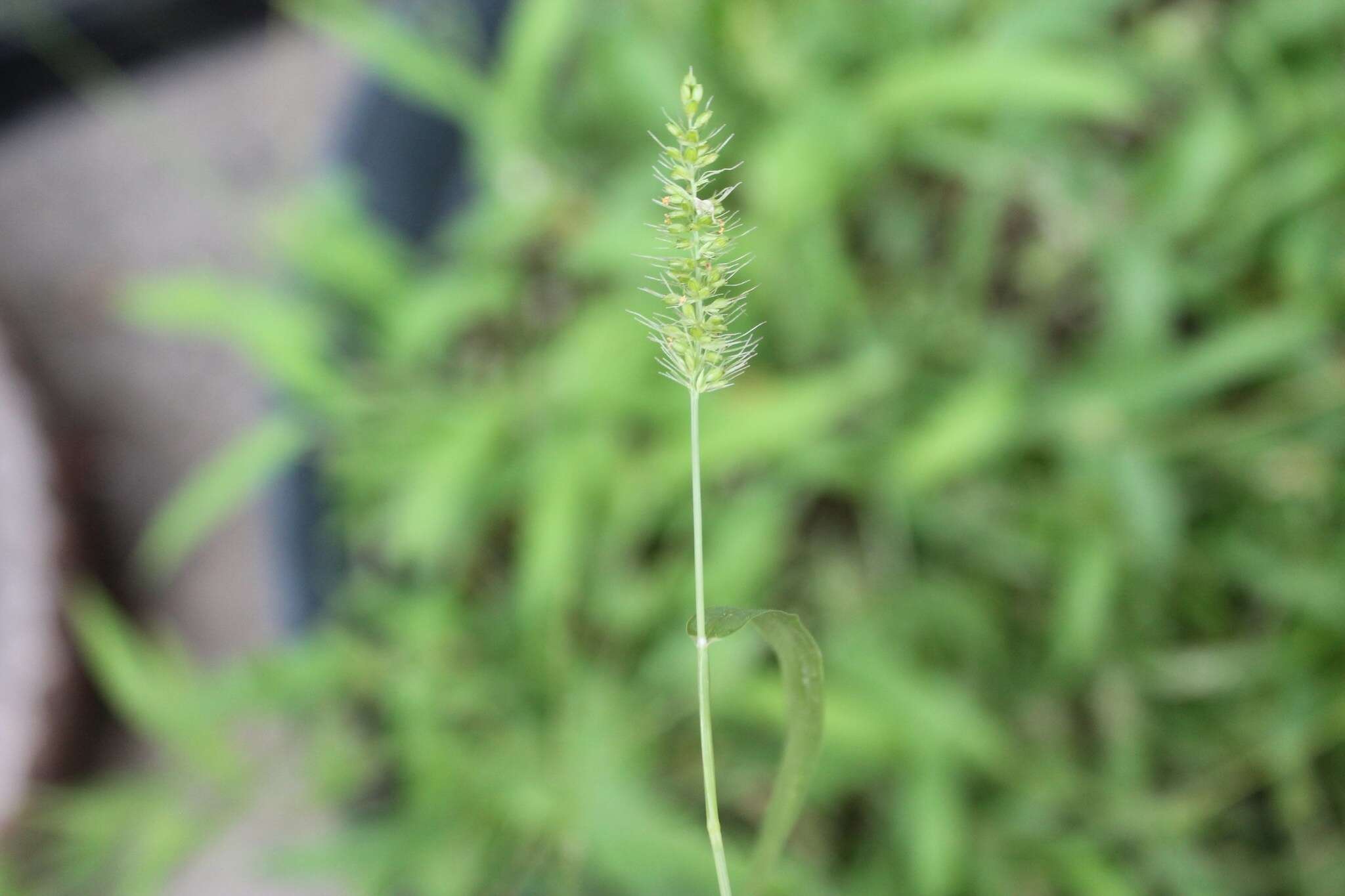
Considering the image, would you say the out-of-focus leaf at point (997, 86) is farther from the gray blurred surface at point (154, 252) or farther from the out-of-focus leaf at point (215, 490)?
the gray blurred surface at point (154, 252)

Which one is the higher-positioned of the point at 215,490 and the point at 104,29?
the point at 104,29

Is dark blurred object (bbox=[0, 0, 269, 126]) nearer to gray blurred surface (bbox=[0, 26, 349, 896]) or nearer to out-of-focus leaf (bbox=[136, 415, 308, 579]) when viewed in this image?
gray blurred surface (bbox=[0, 26, 349, 896])

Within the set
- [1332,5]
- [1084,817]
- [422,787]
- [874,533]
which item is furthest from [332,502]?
[1332,5]

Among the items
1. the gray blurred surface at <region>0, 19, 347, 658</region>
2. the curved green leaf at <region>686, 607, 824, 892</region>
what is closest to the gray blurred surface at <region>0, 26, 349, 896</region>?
the gray blurred surface at <region>0, 19, 347, 658</region>

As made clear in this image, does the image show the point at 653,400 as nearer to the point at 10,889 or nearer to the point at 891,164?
the point at 891,164

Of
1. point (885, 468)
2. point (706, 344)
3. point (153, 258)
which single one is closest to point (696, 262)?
point (706, 344)

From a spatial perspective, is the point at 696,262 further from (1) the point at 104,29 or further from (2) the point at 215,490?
(1) the point at 104,29

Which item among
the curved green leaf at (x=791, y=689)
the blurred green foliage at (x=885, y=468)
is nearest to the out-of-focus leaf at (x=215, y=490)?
the blurred green foliage at (x=885, y=468)
